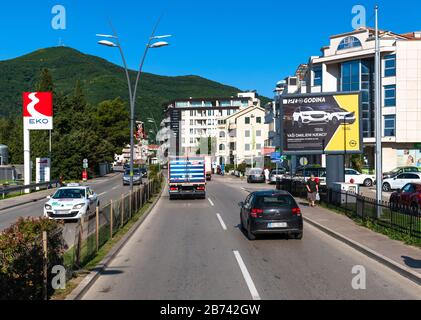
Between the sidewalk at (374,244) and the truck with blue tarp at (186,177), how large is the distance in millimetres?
12040

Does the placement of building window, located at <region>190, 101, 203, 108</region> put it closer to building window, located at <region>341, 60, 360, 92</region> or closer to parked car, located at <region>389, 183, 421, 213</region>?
building window, located at <region>341, 60, 360, 92</region>

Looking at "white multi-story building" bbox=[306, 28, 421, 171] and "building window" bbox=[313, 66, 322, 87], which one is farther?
"building window" bbox=[313, 66, 322, 87]

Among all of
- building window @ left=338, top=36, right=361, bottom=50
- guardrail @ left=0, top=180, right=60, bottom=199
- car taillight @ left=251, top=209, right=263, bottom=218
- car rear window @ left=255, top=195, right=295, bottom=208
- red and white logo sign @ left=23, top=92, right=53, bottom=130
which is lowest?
guardrail @ left=0, top=180, right=60, bottom=199

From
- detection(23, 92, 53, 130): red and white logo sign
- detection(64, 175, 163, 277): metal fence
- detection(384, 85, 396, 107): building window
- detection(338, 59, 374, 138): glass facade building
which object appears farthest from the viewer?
detection(338, 59, 374, 138): glass facade building

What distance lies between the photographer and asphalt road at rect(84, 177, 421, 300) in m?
8.30

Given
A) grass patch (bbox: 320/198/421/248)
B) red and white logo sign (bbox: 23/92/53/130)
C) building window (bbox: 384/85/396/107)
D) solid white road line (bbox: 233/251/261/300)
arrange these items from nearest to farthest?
solid white road line (bbox: 233/251/261/300) < grass patch (bbox: 320/198/421/248) < red and white logo sign (bbox: 23/92/53/130) < building window (bbox: 384/85/396/107)

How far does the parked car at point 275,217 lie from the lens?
47.7 feet

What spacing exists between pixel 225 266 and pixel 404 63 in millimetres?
49683

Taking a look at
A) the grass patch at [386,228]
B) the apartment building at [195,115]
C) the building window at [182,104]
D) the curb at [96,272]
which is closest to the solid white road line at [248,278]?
the curb at [96,272]

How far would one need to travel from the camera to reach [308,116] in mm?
31453

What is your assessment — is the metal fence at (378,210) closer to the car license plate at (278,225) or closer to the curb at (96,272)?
the car license plate at (278,225)

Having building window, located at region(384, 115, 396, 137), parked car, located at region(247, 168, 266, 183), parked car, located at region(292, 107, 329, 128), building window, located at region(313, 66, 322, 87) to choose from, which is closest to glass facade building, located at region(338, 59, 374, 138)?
building window, located at region(384, 115, 396, 137)

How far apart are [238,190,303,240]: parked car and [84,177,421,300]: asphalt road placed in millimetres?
367
